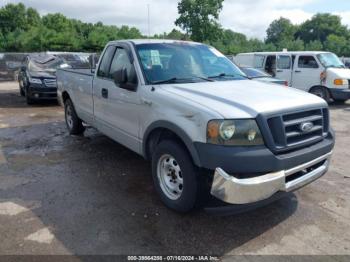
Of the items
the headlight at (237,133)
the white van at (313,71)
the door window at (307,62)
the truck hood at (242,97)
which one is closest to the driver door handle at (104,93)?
the truck hood at (242,97)

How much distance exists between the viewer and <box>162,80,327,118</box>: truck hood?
338 centimetres

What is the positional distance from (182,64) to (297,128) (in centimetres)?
183

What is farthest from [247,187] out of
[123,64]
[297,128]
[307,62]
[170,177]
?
[307,62]

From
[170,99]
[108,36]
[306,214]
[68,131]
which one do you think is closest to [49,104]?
[68,131]

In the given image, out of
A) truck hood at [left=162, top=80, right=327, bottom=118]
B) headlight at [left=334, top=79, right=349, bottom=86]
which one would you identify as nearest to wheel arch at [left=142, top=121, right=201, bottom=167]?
truck hood at [left=162, top=80, right=327, bottom=118]

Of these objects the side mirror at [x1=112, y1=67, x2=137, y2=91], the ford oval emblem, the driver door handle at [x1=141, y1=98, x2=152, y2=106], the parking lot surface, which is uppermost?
the side mirror at [x1=112, y1=67, x2=137, y2=91]

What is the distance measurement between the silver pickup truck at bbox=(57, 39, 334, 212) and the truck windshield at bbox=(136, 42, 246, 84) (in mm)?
13

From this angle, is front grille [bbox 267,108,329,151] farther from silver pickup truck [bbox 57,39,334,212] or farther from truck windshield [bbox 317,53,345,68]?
truck windshield [bbox 317,53,345,68]

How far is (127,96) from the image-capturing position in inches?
182

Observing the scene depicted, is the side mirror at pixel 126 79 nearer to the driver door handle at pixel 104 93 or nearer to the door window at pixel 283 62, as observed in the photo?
the driver door handle at pixel 104 93

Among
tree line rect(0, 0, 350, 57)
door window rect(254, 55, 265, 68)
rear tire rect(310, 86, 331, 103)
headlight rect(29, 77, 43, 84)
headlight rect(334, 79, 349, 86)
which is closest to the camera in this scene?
headlight rect(29, 77, 43, 84)

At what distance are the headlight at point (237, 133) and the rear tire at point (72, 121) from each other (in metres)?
4.50

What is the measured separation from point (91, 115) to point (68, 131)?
2055 mm

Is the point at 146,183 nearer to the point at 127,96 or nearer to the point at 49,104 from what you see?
the point at 127,96
